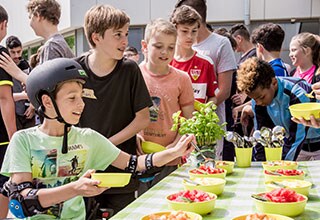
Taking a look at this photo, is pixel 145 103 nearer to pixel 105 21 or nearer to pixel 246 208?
pixel 105 21

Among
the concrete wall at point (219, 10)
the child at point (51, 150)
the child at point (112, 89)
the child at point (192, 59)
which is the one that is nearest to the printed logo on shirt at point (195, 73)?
the child at point (192, 59)

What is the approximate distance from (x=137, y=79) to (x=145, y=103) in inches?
5.4

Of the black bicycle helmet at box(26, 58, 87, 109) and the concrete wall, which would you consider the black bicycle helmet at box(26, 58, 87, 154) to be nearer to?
the black bicycle helmet at box(26, 58, 87, 109)

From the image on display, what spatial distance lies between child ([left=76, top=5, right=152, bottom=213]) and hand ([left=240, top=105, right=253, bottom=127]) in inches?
55.7

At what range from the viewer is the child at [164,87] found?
281 centimetres

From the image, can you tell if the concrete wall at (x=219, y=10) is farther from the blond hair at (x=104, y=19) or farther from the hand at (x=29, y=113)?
the blond hair at (x=104, y=19)

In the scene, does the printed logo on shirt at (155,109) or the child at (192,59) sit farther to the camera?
the child at (192,59)

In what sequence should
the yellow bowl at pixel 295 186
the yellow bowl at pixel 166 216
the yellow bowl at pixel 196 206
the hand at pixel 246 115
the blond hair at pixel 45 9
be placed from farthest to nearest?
the hand at pixel 246 115
the blond hair at pixel 45 9
the yellow bowl at pixel 295 186
the yellow bowl at pixel 196 206
the yellow bowl at pixel 166 216

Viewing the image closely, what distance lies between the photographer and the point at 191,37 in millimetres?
3162

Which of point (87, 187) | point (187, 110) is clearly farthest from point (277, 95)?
point (87, 187)

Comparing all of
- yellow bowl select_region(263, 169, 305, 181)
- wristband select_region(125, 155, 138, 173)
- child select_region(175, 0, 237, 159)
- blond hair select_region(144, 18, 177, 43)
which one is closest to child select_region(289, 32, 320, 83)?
child select_region(175, 0, 237, 159)

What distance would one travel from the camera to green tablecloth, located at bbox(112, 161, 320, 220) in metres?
1.69

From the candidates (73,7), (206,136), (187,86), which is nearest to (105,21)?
(187,86)

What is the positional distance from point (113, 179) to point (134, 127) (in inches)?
40.6
